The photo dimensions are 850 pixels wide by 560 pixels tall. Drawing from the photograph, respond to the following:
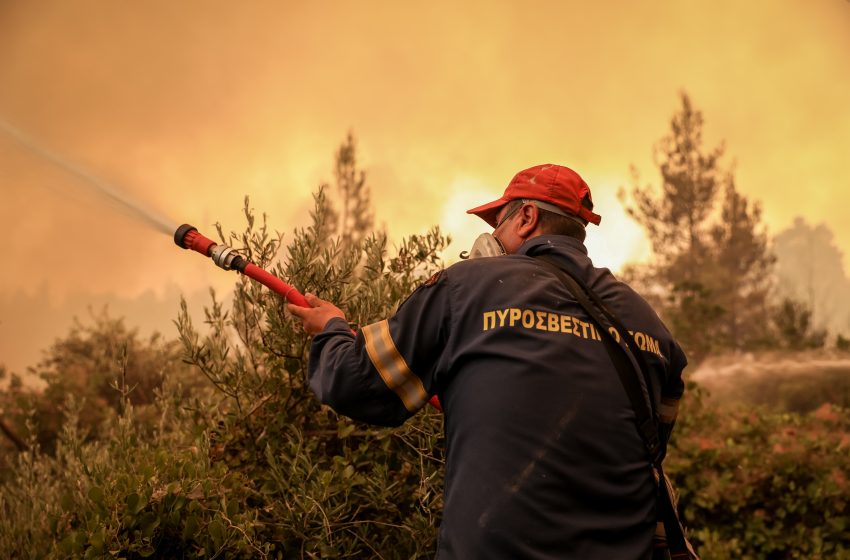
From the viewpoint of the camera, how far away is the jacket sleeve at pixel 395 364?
8.32 feet

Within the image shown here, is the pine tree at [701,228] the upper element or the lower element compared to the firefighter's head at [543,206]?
upper

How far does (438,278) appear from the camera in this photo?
2588 mm

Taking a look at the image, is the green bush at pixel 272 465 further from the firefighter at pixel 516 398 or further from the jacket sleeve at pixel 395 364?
the firefighter at pixel 516 398

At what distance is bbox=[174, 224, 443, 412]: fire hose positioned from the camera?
10.9ft

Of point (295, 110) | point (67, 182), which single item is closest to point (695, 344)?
point (295, 110)

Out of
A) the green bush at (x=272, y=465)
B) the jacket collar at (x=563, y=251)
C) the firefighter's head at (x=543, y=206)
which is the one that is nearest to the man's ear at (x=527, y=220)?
the firefighter's head at (x=543, y=206)

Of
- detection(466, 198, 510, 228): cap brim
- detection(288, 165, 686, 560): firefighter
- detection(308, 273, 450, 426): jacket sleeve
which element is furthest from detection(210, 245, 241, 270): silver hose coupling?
detection(466, 198, 510, 228): cap brim

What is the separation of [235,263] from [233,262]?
0.03 ft

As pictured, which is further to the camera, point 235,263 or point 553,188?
point 235,263

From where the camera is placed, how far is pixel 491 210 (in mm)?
3197

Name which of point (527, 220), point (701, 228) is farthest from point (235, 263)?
point (701, 228)

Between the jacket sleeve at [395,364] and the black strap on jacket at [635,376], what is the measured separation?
0.47 m

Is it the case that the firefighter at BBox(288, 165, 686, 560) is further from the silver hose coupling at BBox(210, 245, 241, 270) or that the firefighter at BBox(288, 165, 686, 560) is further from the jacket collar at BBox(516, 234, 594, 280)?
the silver hose coupling at BBox(210, 245, 241, 270)

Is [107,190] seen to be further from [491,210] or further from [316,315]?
[491,210]
